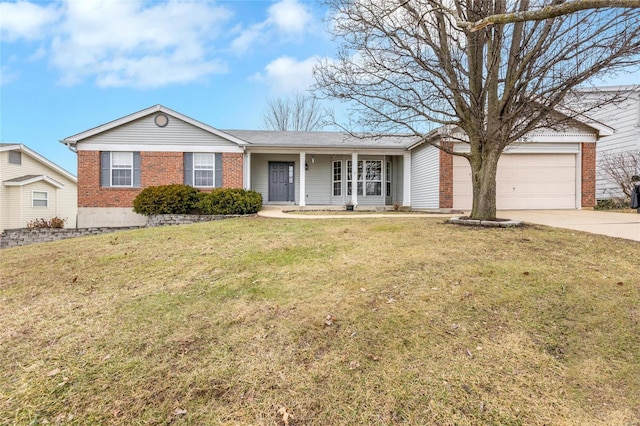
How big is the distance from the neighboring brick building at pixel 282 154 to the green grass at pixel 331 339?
8.19 m

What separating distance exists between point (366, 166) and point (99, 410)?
14471mm

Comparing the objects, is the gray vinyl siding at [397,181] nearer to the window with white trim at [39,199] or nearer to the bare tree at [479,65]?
the bare tree at [479,65]

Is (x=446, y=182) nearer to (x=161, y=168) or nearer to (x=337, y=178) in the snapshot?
(x=337, y=178)

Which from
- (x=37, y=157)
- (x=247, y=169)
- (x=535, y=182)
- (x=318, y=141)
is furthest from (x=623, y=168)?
(x=37, y=157)

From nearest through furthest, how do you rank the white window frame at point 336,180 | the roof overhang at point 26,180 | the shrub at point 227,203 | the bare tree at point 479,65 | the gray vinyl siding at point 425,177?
the bare tree at point 479,65
the shrub at point 227,203
the gray vinyl siding at point 425,177
the white window frame at point 336,180
the roof overhang at point 26,180

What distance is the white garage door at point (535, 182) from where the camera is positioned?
1269 cm

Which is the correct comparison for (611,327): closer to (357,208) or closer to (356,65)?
(356,65)

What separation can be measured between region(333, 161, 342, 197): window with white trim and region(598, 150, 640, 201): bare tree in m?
12.0

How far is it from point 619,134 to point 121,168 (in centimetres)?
2242

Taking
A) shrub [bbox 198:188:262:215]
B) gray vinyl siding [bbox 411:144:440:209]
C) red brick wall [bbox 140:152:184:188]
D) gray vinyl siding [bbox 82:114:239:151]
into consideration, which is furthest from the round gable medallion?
gray vinyl siding [bbox 411:144:440:209]

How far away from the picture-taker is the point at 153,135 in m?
13.5

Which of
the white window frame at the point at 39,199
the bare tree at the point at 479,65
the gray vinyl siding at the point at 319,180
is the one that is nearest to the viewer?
the bare tree at the point at 479,65

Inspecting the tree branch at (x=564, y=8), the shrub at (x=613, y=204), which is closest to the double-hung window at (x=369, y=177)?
the shrub at (x=613, y=204)

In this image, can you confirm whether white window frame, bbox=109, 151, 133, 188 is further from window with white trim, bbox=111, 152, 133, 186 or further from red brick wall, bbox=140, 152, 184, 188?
red brick wall, bbox=140, 152, 184, 188
